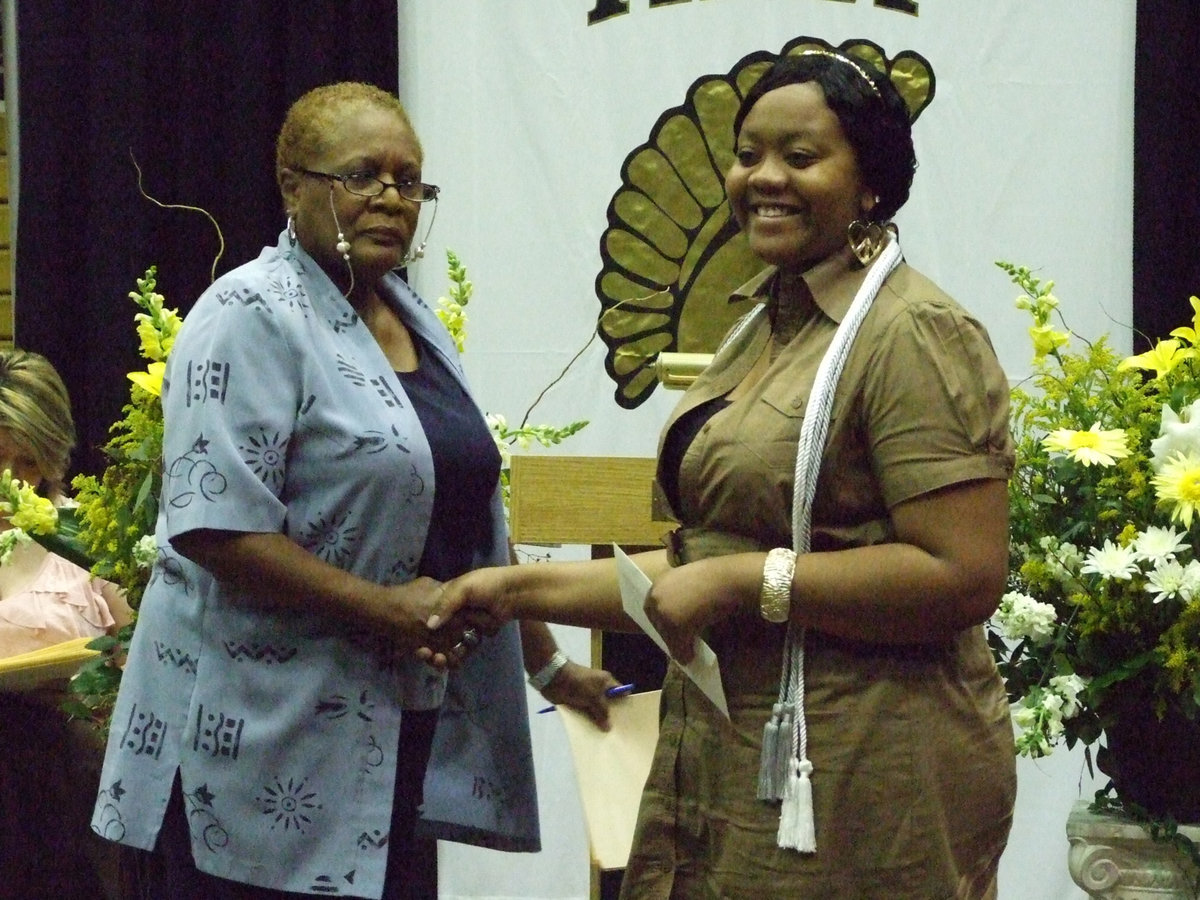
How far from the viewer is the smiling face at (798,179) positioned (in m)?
1.56

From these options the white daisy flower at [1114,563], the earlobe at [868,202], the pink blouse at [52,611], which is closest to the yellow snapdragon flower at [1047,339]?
the white daisy flower at [1114,563]

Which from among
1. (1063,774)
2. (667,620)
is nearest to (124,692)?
(667,620)

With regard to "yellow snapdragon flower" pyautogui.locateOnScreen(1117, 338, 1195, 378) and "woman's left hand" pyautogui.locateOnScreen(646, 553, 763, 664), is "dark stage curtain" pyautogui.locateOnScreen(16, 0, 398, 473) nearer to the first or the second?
"yellow snapdragon flower" pyautogui.locateOnScreen(1117, 338, 1195, 378)

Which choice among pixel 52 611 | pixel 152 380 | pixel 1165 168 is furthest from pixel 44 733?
pixel 1165 168

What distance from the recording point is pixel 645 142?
11.9ft

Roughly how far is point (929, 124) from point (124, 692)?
8.06 feet

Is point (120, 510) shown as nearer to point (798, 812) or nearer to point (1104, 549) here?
point (798, 812)

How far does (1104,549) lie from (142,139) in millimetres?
2464

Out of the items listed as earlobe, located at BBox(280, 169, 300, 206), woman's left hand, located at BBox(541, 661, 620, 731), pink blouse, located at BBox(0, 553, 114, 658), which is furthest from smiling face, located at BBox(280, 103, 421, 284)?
pink blouse, located at BBox(0, 553, 114, 658)

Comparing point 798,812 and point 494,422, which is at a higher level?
point 494,422

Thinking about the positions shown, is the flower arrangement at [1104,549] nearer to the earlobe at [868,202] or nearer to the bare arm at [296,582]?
the earlobe at [868,202]

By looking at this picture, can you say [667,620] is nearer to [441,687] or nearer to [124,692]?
[441,687]

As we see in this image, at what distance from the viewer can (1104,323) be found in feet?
12.0

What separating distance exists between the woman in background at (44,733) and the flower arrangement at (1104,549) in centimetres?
157
